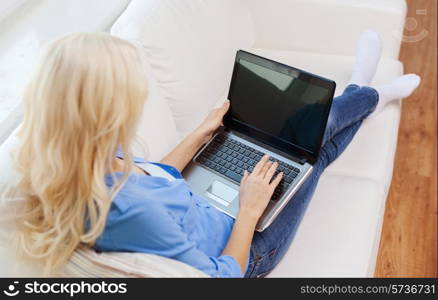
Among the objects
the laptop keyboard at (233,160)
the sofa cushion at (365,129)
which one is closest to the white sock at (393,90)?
the sofa cushion at (365,129)

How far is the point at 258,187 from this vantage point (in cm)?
126

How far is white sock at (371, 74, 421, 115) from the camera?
1661 millimetres

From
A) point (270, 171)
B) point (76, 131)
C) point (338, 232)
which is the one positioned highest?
point (76, 131)

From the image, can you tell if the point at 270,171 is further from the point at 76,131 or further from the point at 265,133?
the point at 76,131

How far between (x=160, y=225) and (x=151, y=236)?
3 cm

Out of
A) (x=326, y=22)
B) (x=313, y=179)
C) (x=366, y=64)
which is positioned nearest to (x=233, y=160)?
(x=313, y=179)

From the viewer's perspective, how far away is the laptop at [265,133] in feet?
4.29

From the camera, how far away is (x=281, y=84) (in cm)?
135

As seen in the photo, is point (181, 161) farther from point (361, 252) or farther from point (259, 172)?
point (361, 252)

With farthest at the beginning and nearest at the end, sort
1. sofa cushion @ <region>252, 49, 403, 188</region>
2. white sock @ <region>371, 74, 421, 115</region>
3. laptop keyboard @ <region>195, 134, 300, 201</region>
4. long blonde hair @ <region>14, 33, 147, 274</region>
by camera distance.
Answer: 1. white sock @ <region>371, 74, 421, 115</region>
2. sofa cushion @ <region>252, 49, 403, 188</region>
3. laptop keyboard @ <region>195, 134, 300, 201</region>
4. long blonde hair @ <region>14, 33, 147, 274</region>

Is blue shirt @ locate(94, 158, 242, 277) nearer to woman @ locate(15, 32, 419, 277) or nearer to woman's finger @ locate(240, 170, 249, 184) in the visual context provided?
woman @ locate(15, 32, 419, 277)

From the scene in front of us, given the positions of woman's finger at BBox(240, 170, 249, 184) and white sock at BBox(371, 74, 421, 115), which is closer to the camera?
woman's finger at BBox(240, 170, 249, 184)

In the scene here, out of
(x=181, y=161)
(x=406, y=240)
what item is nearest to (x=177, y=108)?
(x=181, y=161)

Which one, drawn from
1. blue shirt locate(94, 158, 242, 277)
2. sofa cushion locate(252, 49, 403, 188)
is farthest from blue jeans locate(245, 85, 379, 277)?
blue shirt locate(94, 158, 242, 277)
